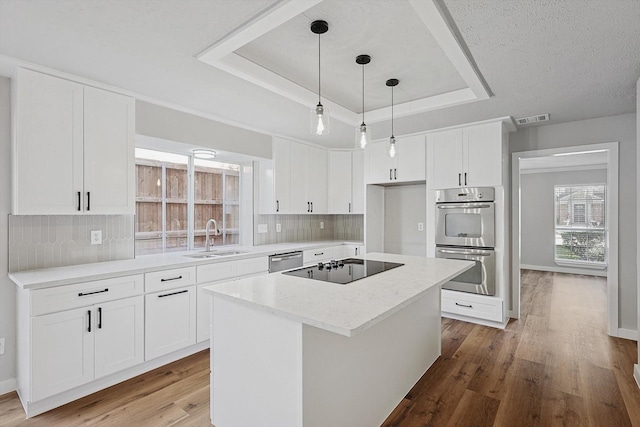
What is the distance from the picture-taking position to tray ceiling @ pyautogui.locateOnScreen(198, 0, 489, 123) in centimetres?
183

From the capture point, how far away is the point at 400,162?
4352 mm

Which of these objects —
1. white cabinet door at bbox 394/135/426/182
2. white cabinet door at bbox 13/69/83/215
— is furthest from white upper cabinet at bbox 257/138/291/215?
white cabinet door at bbox 13/69/83/215

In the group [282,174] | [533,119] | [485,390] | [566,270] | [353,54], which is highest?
[353,54]

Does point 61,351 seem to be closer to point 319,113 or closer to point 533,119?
point 319,113

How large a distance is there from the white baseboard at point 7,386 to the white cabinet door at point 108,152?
1344mm

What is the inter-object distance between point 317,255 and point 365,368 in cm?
259

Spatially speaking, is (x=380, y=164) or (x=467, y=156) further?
(x=380, y=164)

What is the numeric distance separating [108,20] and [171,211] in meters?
2.15

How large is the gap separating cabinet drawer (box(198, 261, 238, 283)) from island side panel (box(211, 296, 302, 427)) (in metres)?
1.22

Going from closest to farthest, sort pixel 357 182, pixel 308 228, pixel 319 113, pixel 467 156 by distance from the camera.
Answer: pixel 319 113
pixel 467 156
pixel 357 182
pixel 308 228

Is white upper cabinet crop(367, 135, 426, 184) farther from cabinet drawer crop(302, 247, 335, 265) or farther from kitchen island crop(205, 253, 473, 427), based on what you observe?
kitchen island crop(205, 253, 473, 427)

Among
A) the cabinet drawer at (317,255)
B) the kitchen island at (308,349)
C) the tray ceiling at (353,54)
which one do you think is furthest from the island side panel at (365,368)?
the cabinet drawer at (317,255)

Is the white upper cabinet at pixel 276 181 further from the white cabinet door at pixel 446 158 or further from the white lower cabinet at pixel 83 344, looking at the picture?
the white lower cabinet at pixel 83 344


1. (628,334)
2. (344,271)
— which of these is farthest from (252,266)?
(628,334)
